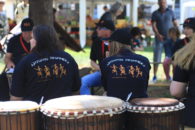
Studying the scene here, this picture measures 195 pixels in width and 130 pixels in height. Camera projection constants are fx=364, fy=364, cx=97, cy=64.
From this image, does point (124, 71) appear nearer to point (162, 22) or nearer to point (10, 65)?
point (10, 65)

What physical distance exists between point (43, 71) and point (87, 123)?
0.95 m

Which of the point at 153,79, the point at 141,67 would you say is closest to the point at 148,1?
the point at 153,79

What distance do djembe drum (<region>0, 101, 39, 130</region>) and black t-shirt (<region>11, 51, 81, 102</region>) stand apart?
2.04 feet

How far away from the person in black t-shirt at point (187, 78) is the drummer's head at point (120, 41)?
0.76 m

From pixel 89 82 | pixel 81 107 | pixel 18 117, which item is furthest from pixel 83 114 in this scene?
pixel 89 82

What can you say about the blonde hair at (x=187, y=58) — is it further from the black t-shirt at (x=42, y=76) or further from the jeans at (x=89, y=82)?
the jeans at (x=89, y=82)

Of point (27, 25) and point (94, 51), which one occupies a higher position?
point (27, 25)

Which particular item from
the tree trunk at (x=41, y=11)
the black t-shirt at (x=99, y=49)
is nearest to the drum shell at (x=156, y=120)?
the black t-shirt at (x=99, y=49)

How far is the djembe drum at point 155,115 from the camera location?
110 inches

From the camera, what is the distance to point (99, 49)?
18.8 feet

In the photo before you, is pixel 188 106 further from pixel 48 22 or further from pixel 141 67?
pixel 48 22

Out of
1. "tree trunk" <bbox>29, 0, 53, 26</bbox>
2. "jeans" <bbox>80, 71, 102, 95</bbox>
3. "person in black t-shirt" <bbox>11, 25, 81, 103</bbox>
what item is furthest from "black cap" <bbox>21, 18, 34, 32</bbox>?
"person in black t-shirt" <bbox>11, 25, 81, 103</bbox>

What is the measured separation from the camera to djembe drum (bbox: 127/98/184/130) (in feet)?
9.16

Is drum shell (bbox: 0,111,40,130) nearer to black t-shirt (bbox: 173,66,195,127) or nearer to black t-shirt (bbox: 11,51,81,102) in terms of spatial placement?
black t-shirt (bbox: 11,51,81,102)
